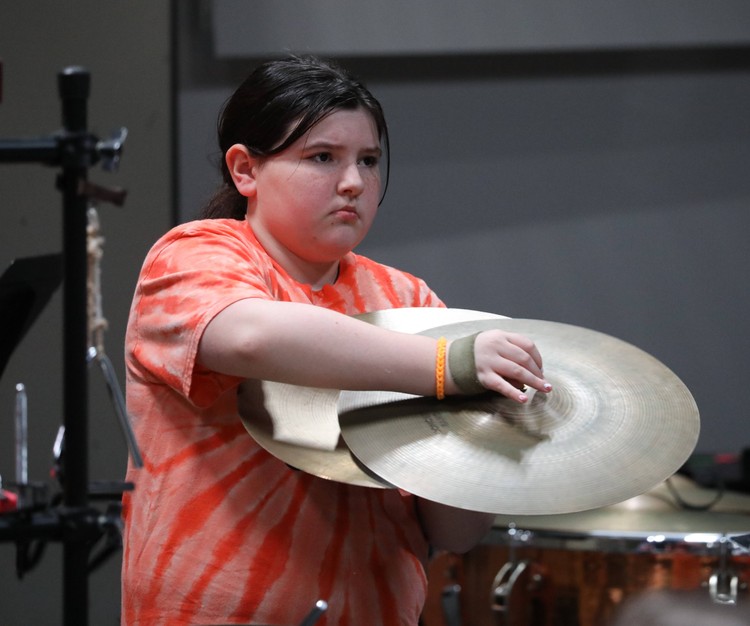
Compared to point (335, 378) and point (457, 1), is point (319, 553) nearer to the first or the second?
point (335, 378)

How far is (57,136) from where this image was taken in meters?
0.84

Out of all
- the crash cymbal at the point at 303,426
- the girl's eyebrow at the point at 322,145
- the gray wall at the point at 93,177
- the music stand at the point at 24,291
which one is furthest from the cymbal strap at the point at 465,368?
the gray wall at the point at 93,177

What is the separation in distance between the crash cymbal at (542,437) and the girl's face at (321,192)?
174 mm

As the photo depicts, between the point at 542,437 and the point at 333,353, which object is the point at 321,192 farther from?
the point at 542,437

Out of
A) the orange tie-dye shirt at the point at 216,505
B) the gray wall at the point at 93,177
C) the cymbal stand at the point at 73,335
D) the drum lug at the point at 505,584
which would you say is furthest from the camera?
the gray wall at the point at 93,177

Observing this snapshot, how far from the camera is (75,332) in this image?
0.83m

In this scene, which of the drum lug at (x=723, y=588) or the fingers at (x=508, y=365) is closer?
the fingers at (x=508, y=365)

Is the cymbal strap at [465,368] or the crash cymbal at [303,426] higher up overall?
the cymbal strap at [465,368]

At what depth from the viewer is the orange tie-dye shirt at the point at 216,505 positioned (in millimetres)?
1114

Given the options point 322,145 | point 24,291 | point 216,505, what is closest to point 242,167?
point 322,145

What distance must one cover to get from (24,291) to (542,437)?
0.56 meters

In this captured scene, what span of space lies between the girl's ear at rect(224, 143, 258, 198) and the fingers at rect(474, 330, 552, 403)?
362 mm

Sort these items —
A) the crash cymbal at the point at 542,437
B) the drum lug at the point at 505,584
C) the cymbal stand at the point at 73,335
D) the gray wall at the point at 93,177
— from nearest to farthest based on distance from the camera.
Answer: the cymbal stand at the point at 73,335, the crash cymbal at the point at 542,437, the drum lug at the point at 505,584, the gray wall at the point at 93,177

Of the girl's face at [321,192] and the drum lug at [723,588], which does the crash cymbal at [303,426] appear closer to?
the girl's face at [321,192]
